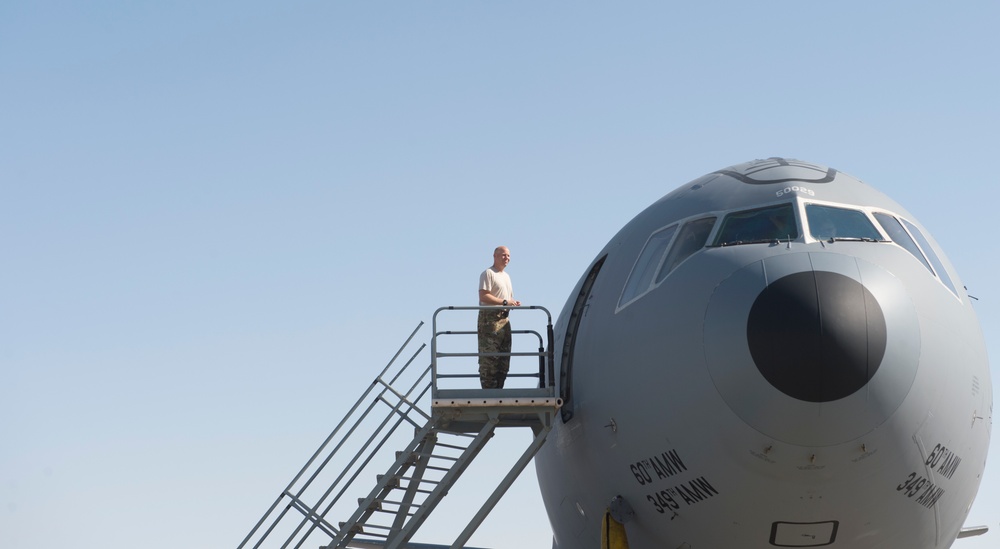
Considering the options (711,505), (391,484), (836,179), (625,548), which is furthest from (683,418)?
(391,484)

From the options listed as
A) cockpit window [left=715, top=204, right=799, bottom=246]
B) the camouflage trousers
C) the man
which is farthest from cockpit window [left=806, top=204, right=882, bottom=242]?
the camouflage trousers

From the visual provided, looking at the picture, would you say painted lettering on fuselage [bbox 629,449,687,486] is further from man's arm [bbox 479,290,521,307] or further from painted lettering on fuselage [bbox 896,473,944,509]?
man's arm [bbox 479,290,521,307]

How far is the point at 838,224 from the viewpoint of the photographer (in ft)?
44.7

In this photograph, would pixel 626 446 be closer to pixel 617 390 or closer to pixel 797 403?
pixel 617 390

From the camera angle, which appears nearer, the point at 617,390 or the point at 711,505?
the point at 711,505

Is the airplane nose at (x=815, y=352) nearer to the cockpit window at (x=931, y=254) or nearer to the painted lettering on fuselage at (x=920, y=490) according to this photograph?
the painted lettering on fuselage at (x=920, y=490)

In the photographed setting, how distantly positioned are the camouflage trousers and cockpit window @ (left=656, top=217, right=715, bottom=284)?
119 inches

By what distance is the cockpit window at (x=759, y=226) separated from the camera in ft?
43.9

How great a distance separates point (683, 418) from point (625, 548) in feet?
6.69

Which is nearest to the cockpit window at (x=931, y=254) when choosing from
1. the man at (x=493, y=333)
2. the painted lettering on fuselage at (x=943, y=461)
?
the painted lettering on fuselage at (x=943, y=461)

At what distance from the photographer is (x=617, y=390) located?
13.8 m

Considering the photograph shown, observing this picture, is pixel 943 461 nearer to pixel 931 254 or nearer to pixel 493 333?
pixel 931 254

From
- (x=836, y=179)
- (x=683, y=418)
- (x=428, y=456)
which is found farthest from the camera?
(x=428, y=456)

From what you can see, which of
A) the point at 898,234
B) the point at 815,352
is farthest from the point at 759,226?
the point at 815,352
